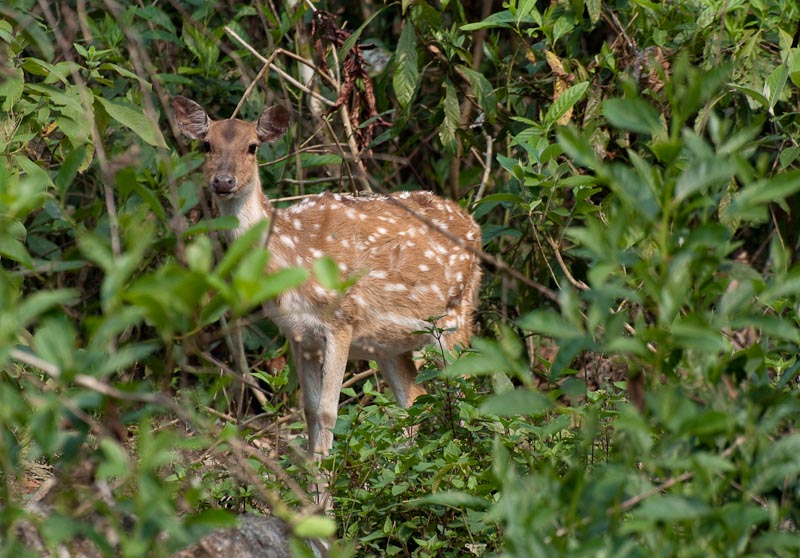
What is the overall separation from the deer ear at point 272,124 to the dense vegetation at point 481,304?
0.30m

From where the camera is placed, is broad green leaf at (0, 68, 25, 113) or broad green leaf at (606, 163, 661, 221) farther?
broad green leaf at (0, 68, 25, 113)

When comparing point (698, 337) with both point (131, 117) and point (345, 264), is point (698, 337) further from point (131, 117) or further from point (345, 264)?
point (345, 264)

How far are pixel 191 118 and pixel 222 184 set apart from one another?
54 centimetres

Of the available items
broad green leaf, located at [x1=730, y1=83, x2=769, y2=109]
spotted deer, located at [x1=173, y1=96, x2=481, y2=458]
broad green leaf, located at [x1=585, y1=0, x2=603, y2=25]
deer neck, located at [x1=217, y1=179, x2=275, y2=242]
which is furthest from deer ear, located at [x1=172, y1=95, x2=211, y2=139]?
broad green leaf, located at [x1=730, y1=83, x2=769, y2=109]

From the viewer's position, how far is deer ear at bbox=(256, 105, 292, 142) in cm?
593

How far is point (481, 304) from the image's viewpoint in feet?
22.3

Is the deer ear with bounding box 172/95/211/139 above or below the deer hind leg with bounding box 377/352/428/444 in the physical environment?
above

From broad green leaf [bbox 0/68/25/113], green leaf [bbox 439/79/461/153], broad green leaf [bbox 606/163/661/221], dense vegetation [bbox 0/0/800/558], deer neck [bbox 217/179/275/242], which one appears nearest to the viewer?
dense vegetation [bbox 0/0/800/558]

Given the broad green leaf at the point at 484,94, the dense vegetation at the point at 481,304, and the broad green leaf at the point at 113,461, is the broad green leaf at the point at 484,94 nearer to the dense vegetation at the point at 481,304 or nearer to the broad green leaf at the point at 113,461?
the dense vegetation at the point at 481,304

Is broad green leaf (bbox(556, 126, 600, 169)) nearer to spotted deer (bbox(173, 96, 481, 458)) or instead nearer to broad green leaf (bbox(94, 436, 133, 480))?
broad green leaf (bbox(94, 436, 133, 480))

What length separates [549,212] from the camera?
222 inches

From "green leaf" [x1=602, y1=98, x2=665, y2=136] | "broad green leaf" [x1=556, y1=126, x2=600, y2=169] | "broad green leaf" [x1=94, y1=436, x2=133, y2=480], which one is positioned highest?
"green leaf" [x1=602, y1=98, x2=665, y2=136]

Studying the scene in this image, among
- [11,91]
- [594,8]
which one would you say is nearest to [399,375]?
[594,8]

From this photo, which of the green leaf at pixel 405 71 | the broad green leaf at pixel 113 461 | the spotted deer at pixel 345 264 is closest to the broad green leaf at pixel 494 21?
the green leaf at pixel 405 71
